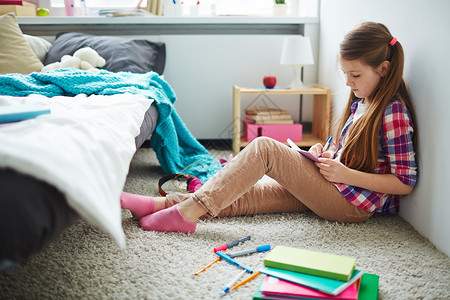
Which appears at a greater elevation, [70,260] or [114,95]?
[114,95]

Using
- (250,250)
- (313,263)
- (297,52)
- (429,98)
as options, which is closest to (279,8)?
(297,52)

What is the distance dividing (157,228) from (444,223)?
2.82ft

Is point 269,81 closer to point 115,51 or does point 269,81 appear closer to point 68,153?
point 115,51

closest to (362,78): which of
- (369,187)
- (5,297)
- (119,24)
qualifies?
(369,187)

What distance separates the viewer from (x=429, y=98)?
4.37 ft

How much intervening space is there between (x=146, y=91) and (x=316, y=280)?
3.52ft

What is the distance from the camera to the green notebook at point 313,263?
3.30ft

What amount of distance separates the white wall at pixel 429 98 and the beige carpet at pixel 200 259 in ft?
0.22

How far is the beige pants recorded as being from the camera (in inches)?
53.6

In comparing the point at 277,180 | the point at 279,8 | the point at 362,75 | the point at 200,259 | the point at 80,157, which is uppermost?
the point at 279,8

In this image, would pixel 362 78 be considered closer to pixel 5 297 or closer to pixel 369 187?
pixel 369 187

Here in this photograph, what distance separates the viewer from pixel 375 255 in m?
1.26

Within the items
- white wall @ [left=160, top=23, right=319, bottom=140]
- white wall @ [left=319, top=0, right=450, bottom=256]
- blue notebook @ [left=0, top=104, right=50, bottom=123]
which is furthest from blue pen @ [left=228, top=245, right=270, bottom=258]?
white wall @ [left=160, top=23, right=319, bottom=140]

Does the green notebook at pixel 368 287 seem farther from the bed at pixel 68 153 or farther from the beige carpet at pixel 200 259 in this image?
the bed at pixel 68 153
